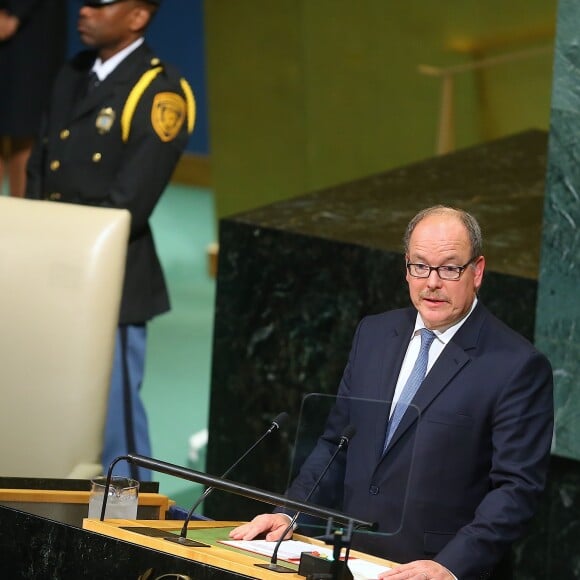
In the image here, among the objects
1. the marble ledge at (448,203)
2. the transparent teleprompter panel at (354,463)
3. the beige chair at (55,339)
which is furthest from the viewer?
the marble ledge at (448,203)

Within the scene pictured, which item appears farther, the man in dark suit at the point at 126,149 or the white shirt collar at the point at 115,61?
the white shirt collar at the point at 115,61

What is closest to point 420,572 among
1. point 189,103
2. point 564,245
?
point 564,245

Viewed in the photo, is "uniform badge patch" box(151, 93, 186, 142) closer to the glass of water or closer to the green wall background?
the glass of water

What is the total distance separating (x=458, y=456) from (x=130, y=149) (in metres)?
1.83

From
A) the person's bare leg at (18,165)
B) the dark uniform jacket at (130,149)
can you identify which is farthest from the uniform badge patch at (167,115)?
the person's bare leg at (18,165)

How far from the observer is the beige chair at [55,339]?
3.30m

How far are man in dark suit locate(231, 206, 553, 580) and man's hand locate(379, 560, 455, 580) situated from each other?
0.06m

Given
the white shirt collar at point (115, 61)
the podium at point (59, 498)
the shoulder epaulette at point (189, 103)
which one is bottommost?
the podium at point (59, 498)

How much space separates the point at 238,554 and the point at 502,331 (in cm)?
69

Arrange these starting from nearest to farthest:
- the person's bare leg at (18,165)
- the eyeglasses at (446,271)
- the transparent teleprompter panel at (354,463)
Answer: the transparent teleprompter panel at (354,463), the eyeglasses at (446,271), the person's bare leg at (18,165)

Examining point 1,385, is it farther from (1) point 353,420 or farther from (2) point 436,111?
(2) point 436,111

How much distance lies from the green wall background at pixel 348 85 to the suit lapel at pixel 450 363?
4.22 meters

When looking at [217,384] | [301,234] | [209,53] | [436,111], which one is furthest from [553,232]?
[209,53]

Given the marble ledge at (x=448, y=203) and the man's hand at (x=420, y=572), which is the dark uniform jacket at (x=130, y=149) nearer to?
the marble ledge at (x=448, y=203)
